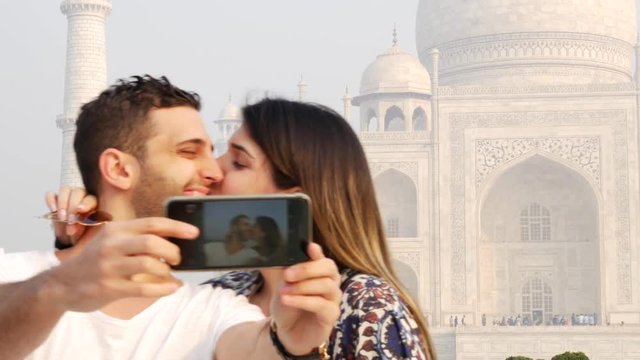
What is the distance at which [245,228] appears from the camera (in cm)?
133

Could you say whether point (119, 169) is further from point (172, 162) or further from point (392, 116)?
point (392, 116)

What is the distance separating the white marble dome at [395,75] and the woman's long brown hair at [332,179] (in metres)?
24.4

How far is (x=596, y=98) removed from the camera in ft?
76.1

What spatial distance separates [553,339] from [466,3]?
968 centimetres

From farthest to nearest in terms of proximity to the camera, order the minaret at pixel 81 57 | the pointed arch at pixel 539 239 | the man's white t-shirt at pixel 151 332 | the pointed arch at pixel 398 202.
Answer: the pointed arch at pixel 398 202 < the pointed arch at pixel 539 239 < the minaret at pixel 81 57 < the man's white t-shirt at pixel 151 332

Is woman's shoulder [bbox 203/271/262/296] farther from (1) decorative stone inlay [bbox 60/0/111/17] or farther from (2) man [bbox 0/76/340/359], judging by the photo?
(1) decorative stone inlay [bbox 60/0/111/17]

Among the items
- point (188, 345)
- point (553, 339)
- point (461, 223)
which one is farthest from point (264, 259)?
point (461, 223)

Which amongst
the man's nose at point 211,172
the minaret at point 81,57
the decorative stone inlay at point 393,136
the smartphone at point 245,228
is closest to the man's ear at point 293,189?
the man's nose at point 211,172

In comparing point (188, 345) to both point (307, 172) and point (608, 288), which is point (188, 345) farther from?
point (608, 288)

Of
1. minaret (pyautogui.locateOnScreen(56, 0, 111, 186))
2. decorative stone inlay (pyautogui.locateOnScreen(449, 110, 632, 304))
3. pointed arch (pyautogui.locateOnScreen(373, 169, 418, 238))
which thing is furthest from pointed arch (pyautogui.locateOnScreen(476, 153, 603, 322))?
minaret (pyautogui.locateOnScreen(56, 0, 111, 186))

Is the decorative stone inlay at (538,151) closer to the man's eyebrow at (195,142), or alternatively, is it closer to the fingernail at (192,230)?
the man's eyebrow at (195,142)

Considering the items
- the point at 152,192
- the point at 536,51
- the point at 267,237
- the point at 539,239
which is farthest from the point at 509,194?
the point at 267,237

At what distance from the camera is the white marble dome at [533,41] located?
85.9ft

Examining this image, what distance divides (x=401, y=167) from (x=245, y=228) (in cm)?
2211
